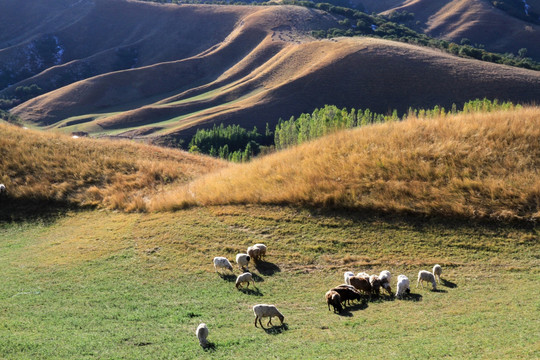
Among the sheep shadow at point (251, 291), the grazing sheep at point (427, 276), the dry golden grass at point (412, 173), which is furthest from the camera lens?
the dry golden grass at point (412, 173)

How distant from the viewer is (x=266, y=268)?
50.9 ft

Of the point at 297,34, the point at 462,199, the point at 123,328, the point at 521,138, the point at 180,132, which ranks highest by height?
the point at 297,34

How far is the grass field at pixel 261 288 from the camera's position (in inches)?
381

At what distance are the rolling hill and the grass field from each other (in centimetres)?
6850

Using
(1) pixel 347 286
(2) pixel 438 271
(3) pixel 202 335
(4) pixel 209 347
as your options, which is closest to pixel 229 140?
(2) pixel 438 271

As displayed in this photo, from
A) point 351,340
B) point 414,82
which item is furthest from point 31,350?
point 414,82

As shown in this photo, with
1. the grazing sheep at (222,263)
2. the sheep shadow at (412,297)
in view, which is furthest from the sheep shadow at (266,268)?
the sheep shadow at (412,297)

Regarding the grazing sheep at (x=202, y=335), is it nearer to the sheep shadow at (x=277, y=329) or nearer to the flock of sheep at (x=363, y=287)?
the sheep shadow at (x=277, y=329)

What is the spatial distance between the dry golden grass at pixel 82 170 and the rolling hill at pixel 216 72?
178 feet

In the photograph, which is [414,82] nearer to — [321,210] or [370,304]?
[321,210]

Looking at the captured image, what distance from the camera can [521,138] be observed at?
19719 millimetres

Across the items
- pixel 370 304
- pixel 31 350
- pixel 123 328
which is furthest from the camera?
pixel 370 304

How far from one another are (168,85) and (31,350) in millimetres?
130628

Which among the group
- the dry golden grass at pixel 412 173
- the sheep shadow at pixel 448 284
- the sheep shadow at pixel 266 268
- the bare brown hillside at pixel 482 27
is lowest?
the sheep shadow at pixel 266 268
